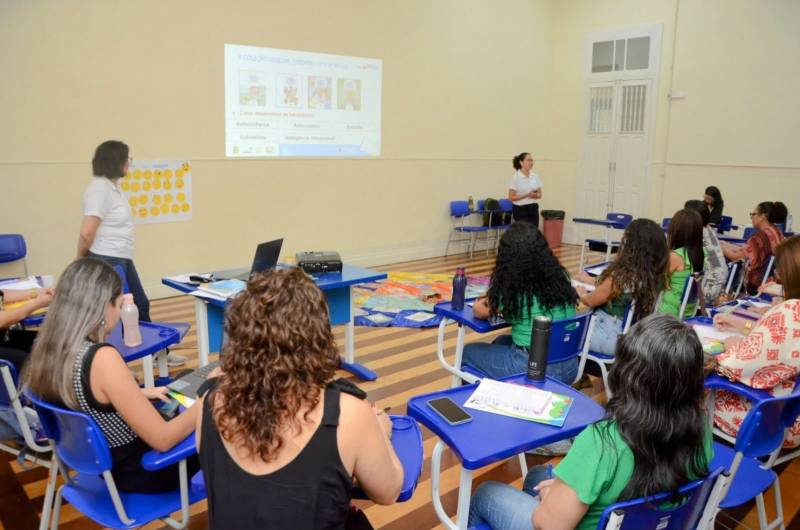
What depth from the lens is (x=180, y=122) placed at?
6.27m

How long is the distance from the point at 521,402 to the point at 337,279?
213 cm

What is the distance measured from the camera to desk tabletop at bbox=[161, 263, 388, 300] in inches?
150

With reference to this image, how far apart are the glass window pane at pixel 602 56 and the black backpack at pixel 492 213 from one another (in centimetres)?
260

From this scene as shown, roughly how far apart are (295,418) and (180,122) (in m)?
5.59

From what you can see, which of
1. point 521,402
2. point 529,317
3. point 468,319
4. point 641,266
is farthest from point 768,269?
point 521,402

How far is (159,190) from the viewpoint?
20.4ft

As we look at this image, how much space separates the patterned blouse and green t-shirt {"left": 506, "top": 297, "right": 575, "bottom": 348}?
0.74m

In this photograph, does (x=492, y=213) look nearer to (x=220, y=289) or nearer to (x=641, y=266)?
(x=641, y=266)

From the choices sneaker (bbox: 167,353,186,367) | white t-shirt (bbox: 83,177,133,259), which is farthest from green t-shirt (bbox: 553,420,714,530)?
sneaker (bbox: 167,353,186,367)

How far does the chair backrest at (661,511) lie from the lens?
1416 mm

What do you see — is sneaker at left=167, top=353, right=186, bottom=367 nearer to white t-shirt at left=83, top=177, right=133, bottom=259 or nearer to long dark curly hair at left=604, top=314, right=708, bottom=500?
white t-shirt at left=83, top=177, right=133, bottom=259

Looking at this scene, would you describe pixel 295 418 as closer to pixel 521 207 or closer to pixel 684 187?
pixel 521 207

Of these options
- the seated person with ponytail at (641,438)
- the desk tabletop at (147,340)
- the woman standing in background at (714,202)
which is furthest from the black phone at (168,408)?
the woman standing in background at (714,202)

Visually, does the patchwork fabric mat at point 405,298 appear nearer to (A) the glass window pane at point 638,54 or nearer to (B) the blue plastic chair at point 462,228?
(B) the blue plastic chair at point 462,228
